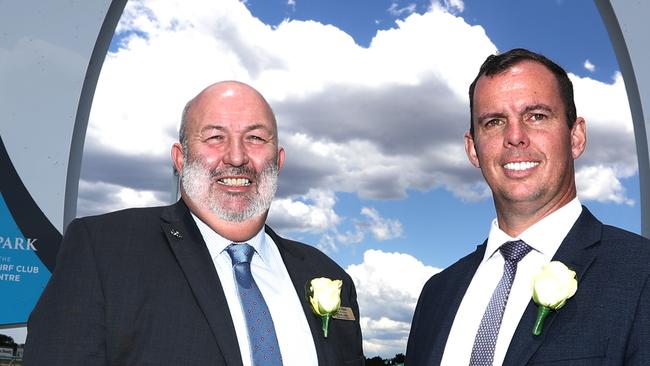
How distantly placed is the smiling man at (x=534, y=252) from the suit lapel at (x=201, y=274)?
902 mm

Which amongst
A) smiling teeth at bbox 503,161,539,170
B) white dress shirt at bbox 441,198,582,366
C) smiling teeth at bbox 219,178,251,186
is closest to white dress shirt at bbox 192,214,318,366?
smiling teeth at bbox 219,178,251,186

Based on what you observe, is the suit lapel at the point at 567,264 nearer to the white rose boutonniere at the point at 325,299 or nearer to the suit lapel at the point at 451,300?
the suit lapel at the point at 451,300

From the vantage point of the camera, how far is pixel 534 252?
294 centimetres

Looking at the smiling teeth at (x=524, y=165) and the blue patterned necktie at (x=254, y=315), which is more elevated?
the smiling teeth at (x=524, y=165)

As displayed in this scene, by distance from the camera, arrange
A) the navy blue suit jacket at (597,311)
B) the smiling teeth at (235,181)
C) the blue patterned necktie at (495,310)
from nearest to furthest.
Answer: the navy blue suit jacket at (597,311), the blue patterned necktie at (495,310), the smiling teeth at (235,181)

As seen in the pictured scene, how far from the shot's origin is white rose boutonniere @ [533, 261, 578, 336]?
250 cm

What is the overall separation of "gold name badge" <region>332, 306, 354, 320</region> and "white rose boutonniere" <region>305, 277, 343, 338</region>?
0.80 feet

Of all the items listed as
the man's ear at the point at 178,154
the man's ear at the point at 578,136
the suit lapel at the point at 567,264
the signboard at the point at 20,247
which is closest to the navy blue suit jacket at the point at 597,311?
the suit lapel at the point at 567,264

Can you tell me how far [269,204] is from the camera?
3529mm

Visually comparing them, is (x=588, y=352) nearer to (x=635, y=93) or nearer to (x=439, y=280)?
(x=439, y=280)

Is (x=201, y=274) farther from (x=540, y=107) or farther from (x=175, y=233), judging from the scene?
(x=540, y=107)

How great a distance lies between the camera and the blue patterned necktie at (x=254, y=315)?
2.99 m

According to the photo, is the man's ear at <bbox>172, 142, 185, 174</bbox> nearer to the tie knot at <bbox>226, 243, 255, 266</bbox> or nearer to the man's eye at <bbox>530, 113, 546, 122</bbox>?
the tie knot at <bbox>226, 243, 255, 266</bbox>

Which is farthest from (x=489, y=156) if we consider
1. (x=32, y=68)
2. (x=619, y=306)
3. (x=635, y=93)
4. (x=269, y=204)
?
(x=32, y=68)
